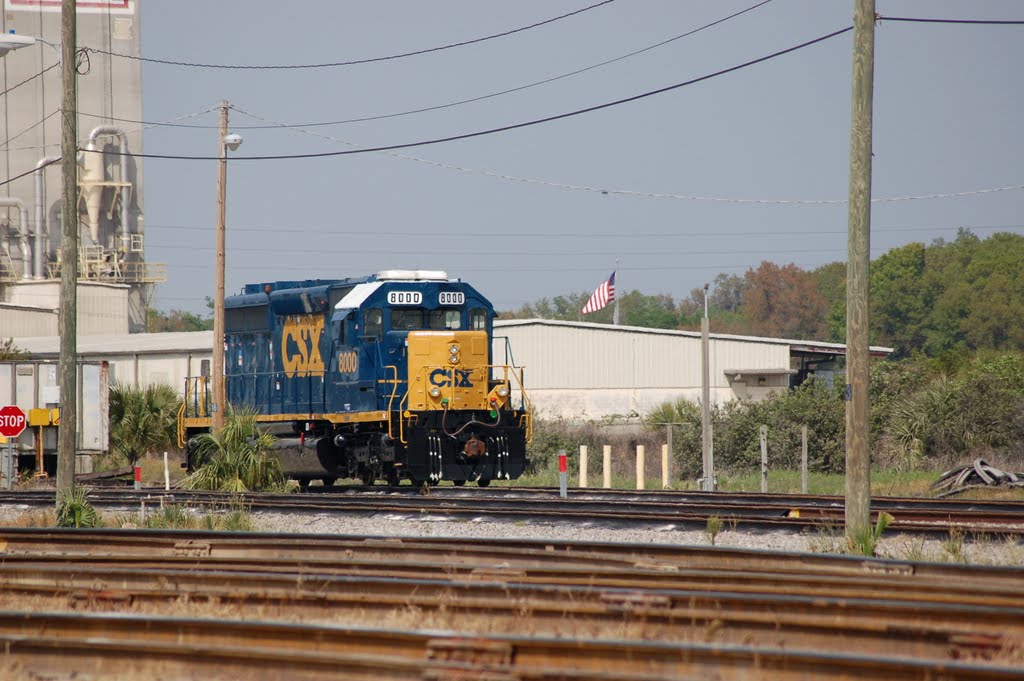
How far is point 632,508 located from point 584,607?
887 centimetres

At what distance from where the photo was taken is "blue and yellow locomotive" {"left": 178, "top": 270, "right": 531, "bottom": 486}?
70.7ft

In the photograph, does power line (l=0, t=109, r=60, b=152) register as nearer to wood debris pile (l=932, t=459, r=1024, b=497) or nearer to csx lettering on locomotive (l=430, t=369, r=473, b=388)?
csx lettering on locomotive (l=430, t=369, r=473, b=388)

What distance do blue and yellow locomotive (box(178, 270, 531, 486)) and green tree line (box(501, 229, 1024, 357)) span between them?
1843 inches

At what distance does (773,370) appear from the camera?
44.9 metres

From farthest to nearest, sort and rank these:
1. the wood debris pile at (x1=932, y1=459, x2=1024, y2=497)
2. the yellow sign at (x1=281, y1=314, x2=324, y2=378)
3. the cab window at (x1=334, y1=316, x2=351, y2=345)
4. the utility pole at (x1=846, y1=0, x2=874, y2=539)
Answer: the yellow sign at (x1=281, y1=314, x2=324, y2=378), the cab window at (x1=334, y1=316, x2=351, y2=345), the wood debris pile at (x1=932, y1=459, x2=1024, y2=497), the utility pole at (x1=846, y1=0, x2=874, y2=539)

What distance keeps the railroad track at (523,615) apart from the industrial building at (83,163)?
5746cm

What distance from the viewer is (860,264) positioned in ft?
42.3

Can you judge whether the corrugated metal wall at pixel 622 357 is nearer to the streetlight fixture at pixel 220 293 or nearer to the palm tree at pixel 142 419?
the palm tree at pixel 142 419

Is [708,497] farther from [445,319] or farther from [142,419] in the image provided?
[142,419]

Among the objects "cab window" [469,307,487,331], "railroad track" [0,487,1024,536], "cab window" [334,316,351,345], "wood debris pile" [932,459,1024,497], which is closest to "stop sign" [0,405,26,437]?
"railroad track" [0,487,1024,536]

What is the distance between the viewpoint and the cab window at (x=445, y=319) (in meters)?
→ 22.4

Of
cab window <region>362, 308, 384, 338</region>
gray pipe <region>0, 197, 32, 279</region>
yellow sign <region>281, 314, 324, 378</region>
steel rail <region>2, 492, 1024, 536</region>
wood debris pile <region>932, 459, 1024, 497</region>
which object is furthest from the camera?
gray pipe <region>0, 197, 32, 279</region>

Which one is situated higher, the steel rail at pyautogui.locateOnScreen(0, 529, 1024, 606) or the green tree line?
the green tree line

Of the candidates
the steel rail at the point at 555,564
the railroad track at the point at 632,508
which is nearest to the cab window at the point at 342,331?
the railroad track at the point at 632,508
